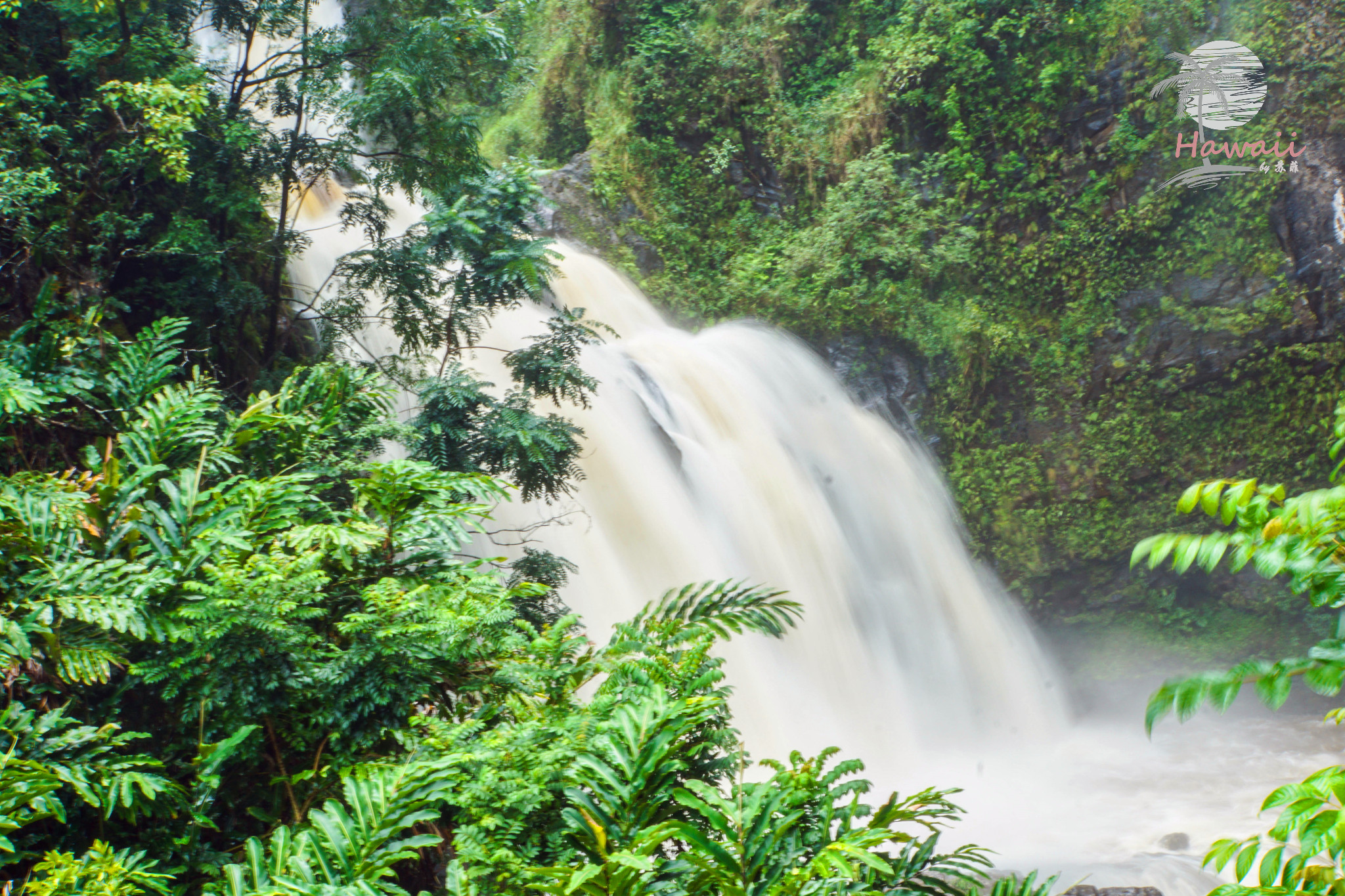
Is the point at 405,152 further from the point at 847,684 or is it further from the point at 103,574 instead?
the point at 847,684

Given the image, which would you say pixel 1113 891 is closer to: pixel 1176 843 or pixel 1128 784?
pixel 1176 843

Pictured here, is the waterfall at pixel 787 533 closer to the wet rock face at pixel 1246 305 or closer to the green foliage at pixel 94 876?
the wet rock face at pixel 1246 305

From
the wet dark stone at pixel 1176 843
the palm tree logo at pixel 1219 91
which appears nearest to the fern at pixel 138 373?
the wet dark stone at pixel 1176 843

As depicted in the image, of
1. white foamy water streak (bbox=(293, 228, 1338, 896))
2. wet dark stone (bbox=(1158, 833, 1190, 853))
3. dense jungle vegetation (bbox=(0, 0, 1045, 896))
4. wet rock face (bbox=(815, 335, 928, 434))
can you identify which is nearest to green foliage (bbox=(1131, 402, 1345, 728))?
dense jungle vegetation (bbox=(0, 0, 1045, 896))

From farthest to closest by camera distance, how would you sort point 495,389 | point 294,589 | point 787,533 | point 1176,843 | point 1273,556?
point 787,533 < point 495,389 < point 1176,843 < point 294,589 < point 1273,556

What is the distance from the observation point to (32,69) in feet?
14.9

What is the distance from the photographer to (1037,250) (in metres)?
9.71

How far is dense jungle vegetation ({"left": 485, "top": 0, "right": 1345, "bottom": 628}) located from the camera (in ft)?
29.2

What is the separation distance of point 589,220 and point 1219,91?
7.51 m

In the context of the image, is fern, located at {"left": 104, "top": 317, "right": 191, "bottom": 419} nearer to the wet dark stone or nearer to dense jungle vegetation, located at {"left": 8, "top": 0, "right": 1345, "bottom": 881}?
dense jungle vegetation, located at {"left": 8, "top": 0, "right": 1345, "bottom": 881}

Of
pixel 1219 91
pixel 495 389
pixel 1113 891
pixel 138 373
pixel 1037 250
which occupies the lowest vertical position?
pixel 1113 891

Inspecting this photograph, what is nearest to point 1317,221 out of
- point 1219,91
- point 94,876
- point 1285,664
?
point 1219,91

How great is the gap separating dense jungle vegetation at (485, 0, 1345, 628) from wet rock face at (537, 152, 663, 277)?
1.6 inches

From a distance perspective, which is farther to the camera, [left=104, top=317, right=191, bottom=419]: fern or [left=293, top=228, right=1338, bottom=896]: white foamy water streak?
[left=293, top=228, right=1338, bottom=896]: white foamy water streak
